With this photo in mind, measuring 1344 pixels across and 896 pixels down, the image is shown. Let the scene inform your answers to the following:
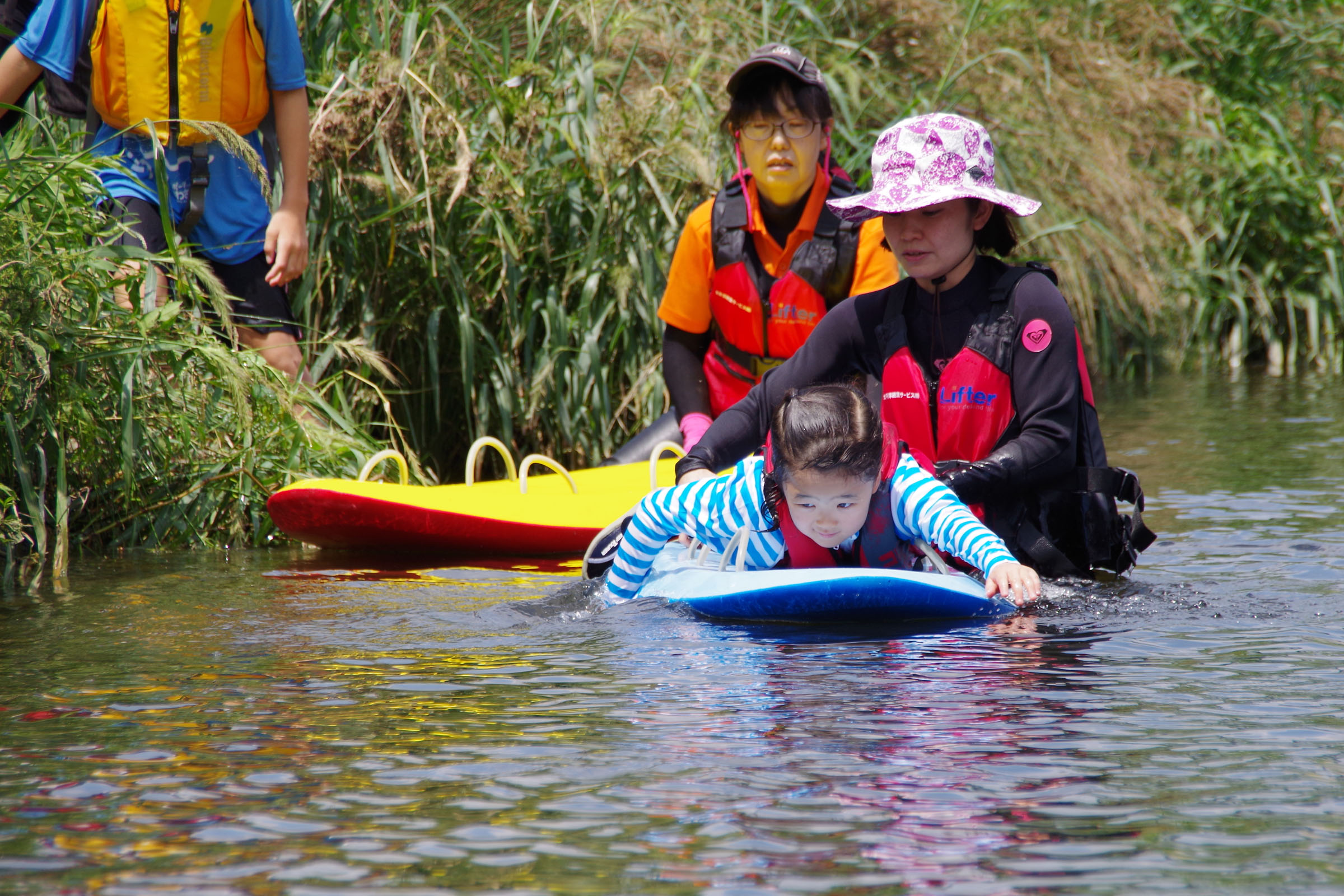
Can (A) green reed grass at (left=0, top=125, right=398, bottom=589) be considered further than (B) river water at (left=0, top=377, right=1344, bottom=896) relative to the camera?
Yes

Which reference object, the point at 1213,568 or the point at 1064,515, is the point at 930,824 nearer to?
the point at 1064,515

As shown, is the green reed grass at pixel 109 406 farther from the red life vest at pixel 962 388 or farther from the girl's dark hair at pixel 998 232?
the girl's dark hair at pixel 998 232

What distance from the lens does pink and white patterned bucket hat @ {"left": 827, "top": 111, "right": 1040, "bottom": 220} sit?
3.85 meters

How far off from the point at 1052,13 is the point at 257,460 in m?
6.44

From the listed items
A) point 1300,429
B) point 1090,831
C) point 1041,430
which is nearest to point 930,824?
point 1090,831

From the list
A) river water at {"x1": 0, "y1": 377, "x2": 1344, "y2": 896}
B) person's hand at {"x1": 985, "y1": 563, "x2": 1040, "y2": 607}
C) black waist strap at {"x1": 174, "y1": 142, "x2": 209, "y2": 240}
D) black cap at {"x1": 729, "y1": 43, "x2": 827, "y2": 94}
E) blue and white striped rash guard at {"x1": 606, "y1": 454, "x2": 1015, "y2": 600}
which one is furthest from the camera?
black cap at {"x1": 729, "y1": 43, "x2": 827, "y2": 94}

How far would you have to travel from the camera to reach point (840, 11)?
26.9 feet

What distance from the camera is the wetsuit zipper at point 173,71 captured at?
4746 millimetres

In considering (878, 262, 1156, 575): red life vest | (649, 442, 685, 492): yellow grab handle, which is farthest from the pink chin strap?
(878, 262, 1156, 575): red life vest

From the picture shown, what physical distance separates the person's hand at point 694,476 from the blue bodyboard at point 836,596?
25 centimetres

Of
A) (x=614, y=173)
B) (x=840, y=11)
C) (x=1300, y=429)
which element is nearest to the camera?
(x=614, y=173)

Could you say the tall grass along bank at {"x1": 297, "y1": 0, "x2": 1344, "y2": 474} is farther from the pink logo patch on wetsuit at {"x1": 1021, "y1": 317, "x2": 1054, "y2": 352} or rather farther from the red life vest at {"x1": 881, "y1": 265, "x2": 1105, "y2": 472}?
the pink logo patch on wetsuit at {"x1": 1021, "y1": 317, "x2": 1054, "y2": 352}

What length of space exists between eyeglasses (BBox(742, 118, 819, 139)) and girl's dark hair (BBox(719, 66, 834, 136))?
22mm

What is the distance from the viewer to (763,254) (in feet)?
16.9
